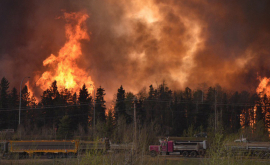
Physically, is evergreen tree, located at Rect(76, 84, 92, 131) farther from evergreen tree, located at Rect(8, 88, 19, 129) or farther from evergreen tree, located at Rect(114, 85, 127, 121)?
evergreen tree, located at Rect(8, 88, 19, 129)

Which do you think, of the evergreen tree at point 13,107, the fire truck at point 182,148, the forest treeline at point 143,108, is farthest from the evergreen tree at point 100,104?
the fire truck at point 182,148

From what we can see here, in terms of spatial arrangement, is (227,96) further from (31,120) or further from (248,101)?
(31,120)

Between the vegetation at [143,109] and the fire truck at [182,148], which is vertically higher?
the vegetation at [143,109]

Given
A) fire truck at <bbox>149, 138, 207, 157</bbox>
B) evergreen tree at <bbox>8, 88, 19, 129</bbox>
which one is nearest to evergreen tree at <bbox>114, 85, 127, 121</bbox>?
evergreen tree at <bbox>8, 88, 19, 129</bbox>

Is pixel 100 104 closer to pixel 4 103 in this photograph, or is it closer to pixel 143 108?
pixel 143 108

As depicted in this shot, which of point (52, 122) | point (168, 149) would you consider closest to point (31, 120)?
point (52, 122)

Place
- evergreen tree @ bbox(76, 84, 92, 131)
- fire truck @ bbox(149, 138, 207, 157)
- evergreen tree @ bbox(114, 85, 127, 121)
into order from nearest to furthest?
fire truck @ bbox(149, 138, 207, 157) < evergreen tree @ bbox(114, 85, 127, 121) < evergreen tree @ bbox(76, 84, 92, 131)

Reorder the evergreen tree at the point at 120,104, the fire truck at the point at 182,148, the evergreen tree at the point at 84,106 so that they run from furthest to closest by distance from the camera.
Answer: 1. the evergreen tree at the point at 84,106
2. the evergreen tree at the point at 120,104
3. the fire truck at the point at 182,148

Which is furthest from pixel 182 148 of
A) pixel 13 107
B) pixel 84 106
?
pixel 13 107

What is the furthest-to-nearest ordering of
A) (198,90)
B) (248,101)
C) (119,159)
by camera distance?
(198,90) < (248,101) < (119,159)

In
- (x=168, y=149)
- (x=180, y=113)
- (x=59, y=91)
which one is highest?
(x=59, y=91)

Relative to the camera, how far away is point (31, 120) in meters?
84.2

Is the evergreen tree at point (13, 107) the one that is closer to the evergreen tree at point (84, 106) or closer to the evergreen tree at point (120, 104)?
the evergreen tree at point (84, 106)

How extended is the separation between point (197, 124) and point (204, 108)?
503 cm
